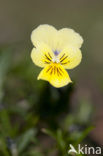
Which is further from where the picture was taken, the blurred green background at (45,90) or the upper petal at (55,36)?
the blurred green background at (45,90)

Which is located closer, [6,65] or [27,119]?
[27,119]

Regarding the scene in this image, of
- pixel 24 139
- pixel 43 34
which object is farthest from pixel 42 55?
pixel 24 139

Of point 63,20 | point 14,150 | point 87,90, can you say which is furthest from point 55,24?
point 14,150

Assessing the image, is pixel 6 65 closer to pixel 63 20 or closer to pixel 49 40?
pixel 49 40

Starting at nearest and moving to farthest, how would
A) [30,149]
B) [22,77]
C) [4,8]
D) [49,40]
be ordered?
[49,40] < [30,149] < [22,77] < [4,8]

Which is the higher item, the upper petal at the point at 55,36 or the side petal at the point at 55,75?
the upper petal at the point at 55,36

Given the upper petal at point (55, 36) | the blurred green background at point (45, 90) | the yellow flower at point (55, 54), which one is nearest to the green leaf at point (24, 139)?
the blurred green background at point (45, 90)

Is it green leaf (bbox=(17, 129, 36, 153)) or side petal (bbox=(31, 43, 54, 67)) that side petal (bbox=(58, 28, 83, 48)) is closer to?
side petal (bbox=(31, 43, 54, 67))

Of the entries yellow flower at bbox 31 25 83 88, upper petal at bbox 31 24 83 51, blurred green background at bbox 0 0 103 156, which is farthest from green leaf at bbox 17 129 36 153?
upper petal at bbox 31 24 83 51

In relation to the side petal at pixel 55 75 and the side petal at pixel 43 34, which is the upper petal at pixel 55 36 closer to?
the side petal at pixel 43 34
